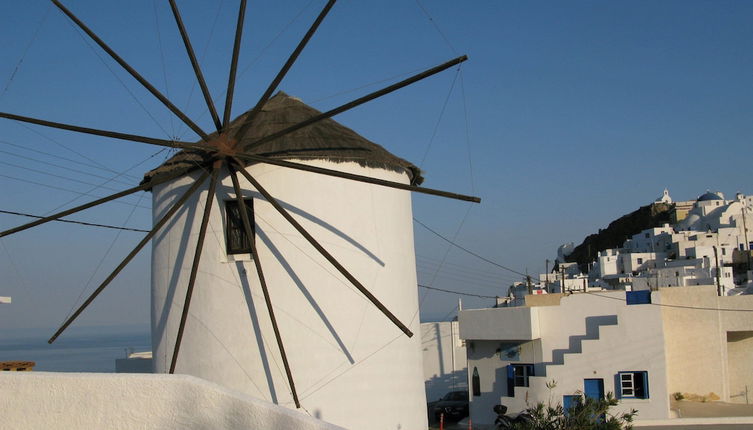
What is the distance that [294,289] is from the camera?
37.5 ft

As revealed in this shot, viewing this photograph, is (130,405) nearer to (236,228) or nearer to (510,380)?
(236,228)

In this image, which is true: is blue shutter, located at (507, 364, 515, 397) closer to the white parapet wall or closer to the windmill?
the windmill

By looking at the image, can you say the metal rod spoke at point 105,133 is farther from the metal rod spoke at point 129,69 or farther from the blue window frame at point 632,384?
the blue window frame at point 632,384

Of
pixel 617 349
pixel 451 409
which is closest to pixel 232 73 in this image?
pixel 617 349

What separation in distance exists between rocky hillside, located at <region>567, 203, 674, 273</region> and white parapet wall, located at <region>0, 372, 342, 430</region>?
3170 inches

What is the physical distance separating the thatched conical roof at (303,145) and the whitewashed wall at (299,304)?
0.73 feet

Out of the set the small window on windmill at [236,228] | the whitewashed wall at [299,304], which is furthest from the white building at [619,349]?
the small window on windmill at [236,228]

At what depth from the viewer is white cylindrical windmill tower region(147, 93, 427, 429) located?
11.4 m

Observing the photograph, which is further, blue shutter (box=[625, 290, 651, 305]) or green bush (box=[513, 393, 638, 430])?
blue shutter (box=[625, 290, 651, 305])

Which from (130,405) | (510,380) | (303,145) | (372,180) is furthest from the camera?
(510,380)

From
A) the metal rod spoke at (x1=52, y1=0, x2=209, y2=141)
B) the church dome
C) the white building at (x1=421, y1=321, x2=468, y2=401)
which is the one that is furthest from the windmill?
the church dome

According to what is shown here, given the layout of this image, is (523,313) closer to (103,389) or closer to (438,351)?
(438,351)

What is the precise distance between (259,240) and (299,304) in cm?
114

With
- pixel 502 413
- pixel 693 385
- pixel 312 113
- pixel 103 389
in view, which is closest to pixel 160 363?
pixel 312 113
